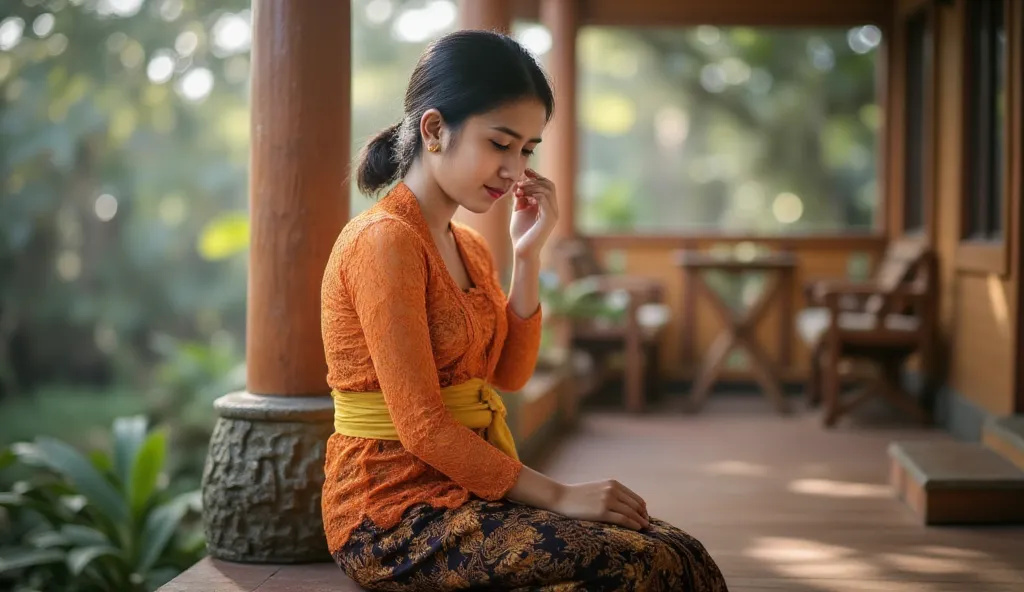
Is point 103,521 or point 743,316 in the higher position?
point 743,316

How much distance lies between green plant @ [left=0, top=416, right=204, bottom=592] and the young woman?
2.03 m

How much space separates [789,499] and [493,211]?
1710 mm

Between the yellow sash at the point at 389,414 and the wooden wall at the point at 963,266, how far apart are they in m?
3.34

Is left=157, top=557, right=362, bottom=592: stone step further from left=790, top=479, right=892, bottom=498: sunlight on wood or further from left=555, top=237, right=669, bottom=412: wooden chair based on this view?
left=555, top=237, right=669, bottom=412: wooden chair

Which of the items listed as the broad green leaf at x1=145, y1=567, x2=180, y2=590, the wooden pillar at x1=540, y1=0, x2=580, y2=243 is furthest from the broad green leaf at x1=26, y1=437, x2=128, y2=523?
the wooden pillar at x1=540, y1=0, x2=580, y2=243

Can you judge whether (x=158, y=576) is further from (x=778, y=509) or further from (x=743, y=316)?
(x=743, y=316)

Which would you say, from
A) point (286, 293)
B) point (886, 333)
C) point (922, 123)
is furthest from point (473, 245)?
point (922, 123)

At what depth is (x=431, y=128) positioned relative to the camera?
2.12 m

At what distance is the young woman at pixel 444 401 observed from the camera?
77.2 inches

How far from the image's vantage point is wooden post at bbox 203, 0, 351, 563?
8.84 feet

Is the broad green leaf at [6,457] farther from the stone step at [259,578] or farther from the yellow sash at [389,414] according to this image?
the yellow sash at [389,414]

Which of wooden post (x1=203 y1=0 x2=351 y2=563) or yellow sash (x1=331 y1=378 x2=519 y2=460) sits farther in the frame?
wooden post (x1=203 y1=0 x2=351 y2=563)

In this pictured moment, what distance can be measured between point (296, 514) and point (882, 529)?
6.52 ft

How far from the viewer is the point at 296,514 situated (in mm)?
2684
